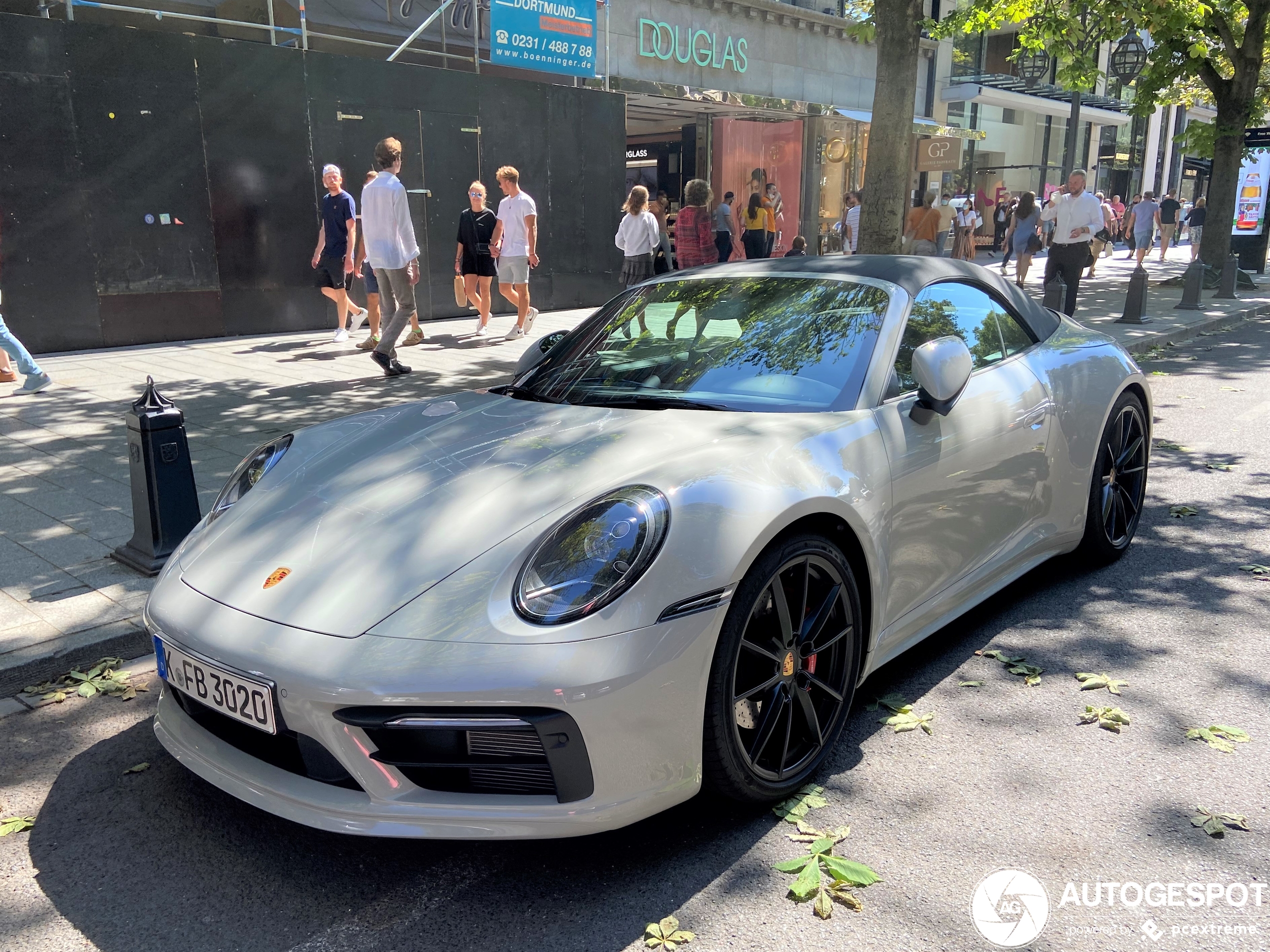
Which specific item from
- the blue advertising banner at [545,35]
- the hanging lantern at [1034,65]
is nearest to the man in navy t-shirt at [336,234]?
the blue advertising banner at [545,35]

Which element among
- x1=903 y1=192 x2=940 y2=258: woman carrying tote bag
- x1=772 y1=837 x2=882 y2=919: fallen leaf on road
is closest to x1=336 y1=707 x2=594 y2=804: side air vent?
x1=772 y1=837 x2=882 y2=919: fallen leaf on road

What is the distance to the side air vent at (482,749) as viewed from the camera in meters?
2.19

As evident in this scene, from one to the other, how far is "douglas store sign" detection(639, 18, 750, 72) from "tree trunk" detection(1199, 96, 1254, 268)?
878 centimetres

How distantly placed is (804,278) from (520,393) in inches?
43.5

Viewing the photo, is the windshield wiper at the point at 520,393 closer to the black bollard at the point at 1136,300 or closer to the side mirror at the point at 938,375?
the side mirror at the point at 938,375

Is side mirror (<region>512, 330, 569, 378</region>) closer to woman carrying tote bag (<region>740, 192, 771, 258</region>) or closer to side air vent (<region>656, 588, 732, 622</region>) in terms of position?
side air vent (<region>656, 588, 732, 622</region>)

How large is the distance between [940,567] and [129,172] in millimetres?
10386

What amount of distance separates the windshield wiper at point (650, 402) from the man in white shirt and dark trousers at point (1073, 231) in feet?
35.5

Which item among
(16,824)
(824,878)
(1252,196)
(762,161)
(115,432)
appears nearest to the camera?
(824,878)

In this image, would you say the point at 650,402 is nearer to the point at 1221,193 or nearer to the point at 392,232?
the point at 392,232

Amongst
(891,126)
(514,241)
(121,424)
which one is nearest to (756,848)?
(121,424)

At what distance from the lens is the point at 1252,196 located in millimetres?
22078

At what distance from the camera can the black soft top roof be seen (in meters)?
3.65

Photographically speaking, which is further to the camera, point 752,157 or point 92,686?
point 752,157
